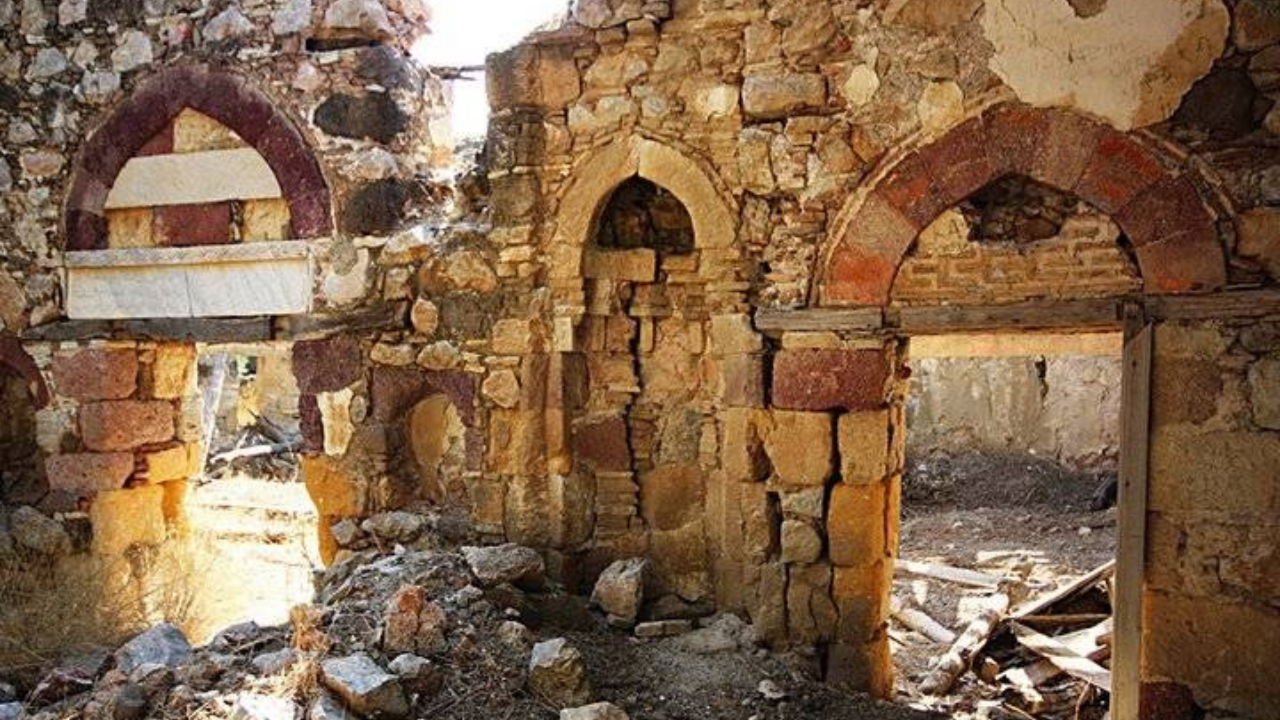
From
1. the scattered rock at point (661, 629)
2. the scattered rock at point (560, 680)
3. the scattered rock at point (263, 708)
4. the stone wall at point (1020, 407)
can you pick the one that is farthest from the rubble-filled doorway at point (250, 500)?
the stone wall at point (1020, 407)

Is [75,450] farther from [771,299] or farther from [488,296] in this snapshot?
[771,299]

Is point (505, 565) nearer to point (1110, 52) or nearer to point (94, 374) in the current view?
point (94, 374)

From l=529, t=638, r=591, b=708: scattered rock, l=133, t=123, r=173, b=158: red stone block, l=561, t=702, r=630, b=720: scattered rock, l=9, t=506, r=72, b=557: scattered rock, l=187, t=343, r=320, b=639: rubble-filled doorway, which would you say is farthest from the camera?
l=187, t=343, r=320, b=639: rubble-filled doorway

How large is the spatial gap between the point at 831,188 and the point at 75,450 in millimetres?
5542

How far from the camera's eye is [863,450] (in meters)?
4.52

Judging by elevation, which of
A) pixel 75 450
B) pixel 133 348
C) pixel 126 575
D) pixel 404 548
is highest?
pixel 133 348

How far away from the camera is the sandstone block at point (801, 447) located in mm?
4574

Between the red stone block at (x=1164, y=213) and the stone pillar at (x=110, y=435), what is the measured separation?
20.2 ft

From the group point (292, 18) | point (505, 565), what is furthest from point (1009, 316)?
point (292, 18)

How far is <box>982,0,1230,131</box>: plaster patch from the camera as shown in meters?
3.78

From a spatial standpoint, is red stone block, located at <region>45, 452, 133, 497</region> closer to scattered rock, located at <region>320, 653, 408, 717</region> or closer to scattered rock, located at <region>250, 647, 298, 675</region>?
scattered rock, located at <region>250, 647, 298, 675</region>

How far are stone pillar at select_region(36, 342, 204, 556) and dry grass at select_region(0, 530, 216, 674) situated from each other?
0.15 metres

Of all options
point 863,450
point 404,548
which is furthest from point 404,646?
point 863,450

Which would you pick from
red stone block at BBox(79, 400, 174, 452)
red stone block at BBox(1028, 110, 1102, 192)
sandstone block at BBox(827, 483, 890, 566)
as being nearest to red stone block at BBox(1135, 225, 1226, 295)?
red stone block at BBox(1028, 110, 1102, 192)
